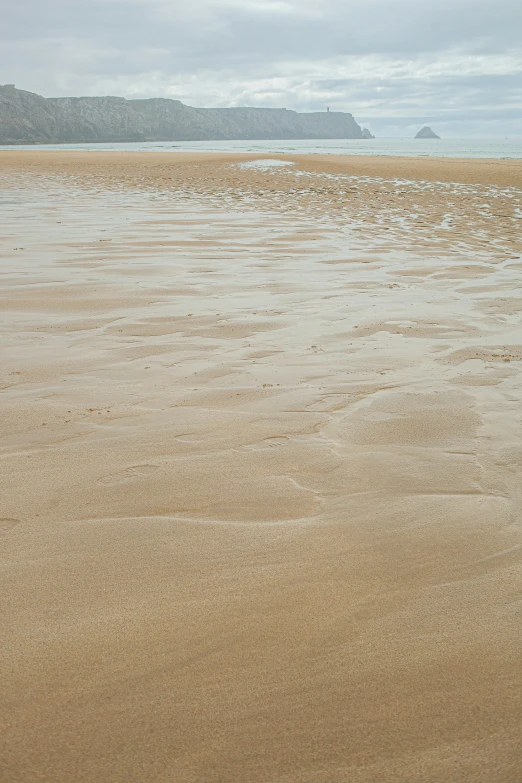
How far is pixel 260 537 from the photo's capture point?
84.7 inches

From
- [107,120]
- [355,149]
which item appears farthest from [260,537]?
[107,120]

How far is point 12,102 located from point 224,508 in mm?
134369

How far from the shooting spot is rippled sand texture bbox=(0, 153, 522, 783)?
1453 millimetres

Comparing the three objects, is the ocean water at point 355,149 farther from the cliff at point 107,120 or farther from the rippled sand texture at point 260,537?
the cliff at point 107,120

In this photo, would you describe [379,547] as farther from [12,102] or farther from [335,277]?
[12,102]

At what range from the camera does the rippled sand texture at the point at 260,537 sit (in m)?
1.45

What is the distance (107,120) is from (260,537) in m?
158

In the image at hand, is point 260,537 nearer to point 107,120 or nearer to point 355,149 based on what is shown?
point 355,149

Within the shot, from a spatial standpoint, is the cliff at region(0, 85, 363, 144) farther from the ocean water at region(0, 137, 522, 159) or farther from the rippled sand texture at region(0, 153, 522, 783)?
the rippled sand texture at region(0, 153, 522, 783)

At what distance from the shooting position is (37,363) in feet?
12.3

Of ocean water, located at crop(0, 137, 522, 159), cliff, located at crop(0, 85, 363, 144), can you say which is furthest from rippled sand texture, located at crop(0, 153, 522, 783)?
cliff, located at crop(0, 85, 363, 144)

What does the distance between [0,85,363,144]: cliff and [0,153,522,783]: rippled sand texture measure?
A: 11975cm

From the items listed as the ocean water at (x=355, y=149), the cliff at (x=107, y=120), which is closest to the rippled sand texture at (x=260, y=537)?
the ocean water at (x=355, y=149)

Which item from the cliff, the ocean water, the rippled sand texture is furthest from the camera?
the cliff
